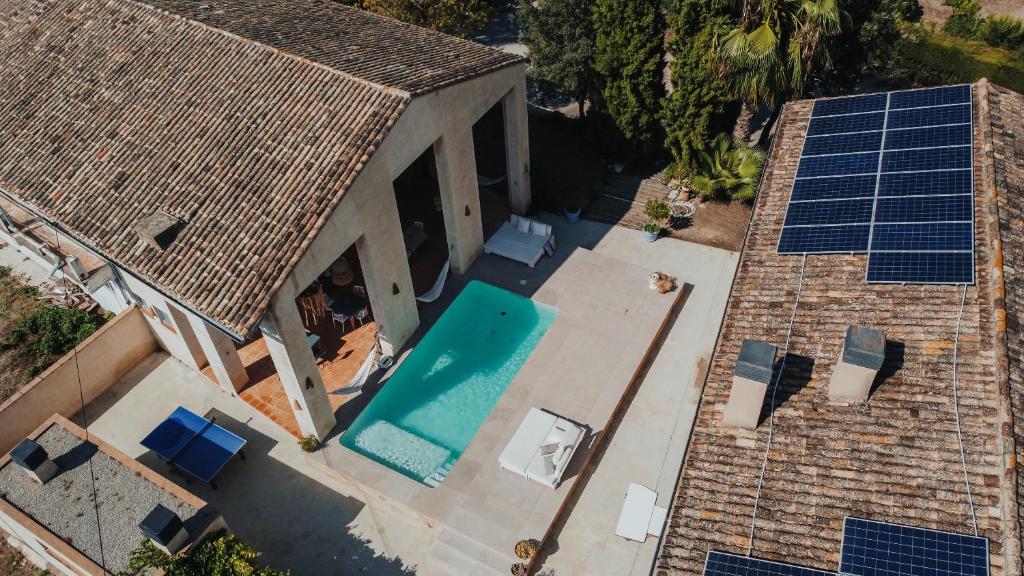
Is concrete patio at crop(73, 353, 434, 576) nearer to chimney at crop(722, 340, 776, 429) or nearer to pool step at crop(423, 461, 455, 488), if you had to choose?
pool step at crop(423, 461, 455, 488)

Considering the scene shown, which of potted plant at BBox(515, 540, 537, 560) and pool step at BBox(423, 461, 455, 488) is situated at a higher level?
potted plant at BBox(515, 540, 537, 560)

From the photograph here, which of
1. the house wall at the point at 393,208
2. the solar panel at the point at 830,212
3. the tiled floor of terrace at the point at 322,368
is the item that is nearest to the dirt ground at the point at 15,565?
the tiled floor of terrace at the point at 322,368

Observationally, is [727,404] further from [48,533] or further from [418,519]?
[48,533]

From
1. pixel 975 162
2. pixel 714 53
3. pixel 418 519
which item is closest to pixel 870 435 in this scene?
pixel 975 162

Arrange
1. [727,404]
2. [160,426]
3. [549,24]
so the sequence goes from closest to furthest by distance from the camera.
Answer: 1. [727,404]
2. [160,426]
3. [549,24]

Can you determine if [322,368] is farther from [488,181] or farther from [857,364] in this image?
[857,364]

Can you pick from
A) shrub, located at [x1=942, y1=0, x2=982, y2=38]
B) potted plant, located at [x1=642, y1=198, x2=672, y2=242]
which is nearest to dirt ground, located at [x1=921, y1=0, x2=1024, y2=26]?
shrub, located at [x1=942, y1=0, x2=982, y2=38]

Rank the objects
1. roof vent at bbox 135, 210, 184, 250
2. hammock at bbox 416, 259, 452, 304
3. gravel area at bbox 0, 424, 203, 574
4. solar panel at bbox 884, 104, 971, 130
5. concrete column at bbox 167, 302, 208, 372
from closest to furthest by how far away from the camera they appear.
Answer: gravel area at bbox 0, 424, 203, 574, roof vent at bbox 135, 210, 184, 250, solar panel at bbox 884, 104, 971, 130, concrete column at bbox 167, 302, 208, 372, hammock at bbox 416, 259, 452, 304
